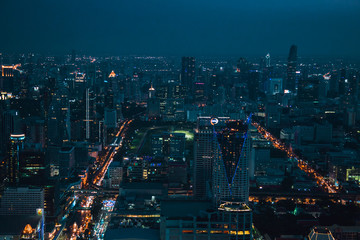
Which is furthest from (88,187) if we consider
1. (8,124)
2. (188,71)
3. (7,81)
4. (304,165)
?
(188,71)

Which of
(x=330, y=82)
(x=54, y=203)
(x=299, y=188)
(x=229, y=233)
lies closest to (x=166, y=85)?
(x=330, y=82)

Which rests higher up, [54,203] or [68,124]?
[68,124]

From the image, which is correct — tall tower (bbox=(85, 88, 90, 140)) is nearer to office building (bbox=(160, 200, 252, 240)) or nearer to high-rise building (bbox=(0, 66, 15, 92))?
high-rise building (bbox=(0, 66, 15, 92))

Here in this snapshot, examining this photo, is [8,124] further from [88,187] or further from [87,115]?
[87,115]

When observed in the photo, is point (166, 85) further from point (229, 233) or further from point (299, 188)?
point (229, 233)

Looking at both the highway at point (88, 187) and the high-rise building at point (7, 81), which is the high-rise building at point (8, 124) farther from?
the high-rise building at point (7, 81)

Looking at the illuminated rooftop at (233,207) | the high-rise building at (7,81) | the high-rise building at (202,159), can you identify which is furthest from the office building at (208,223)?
the high-rise building at (7,81)

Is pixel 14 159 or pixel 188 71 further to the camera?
pixel 188 71
